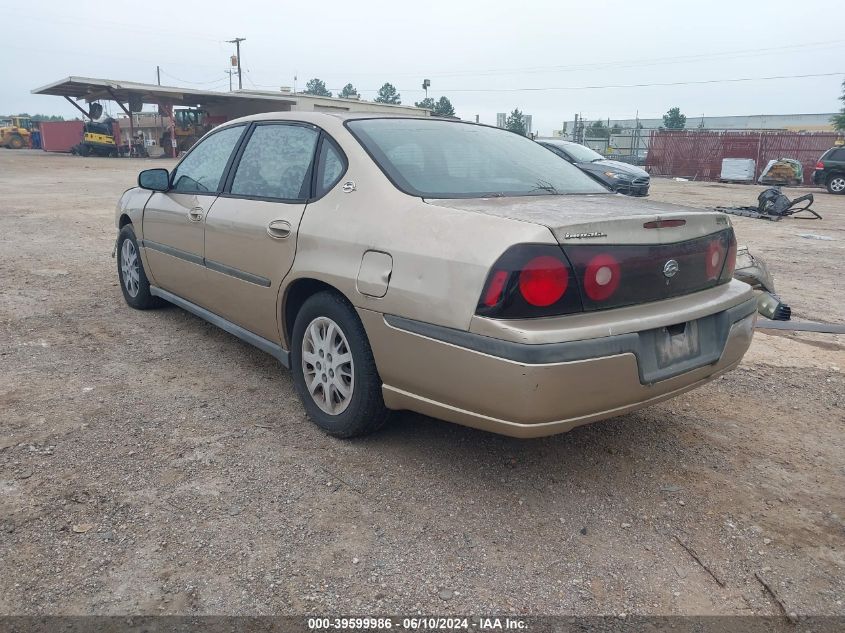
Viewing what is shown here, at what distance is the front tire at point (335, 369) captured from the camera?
293cm

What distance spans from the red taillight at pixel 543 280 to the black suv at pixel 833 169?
2173 centimetres

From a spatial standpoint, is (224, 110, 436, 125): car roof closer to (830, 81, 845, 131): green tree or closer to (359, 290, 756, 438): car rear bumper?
(359, 290, 756, 438): car rear bumper

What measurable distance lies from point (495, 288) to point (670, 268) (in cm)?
81

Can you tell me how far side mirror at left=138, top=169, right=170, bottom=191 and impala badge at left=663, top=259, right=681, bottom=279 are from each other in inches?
134

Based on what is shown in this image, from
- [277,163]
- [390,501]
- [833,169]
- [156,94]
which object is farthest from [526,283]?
[156,94]

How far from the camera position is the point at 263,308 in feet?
11.6

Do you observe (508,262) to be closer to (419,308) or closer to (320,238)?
(419,308)

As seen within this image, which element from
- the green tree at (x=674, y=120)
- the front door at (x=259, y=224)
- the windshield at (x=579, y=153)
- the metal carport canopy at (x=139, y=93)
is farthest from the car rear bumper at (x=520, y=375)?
the green tree at (x=674, y=120)

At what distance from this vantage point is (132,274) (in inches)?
210

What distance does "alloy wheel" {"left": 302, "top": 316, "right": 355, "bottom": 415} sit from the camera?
306 centimetres

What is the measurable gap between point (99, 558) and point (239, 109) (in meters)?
39.0

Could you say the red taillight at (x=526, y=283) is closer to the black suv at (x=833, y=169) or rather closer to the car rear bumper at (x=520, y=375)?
the car rear bumper at (x=520, y=375)

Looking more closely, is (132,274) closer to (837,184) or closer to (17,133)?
(837,184)

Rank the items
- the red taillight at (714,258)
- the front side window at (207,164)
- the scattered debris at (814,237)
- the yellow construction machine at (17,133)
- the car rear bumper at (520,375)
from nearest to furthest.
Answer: the car rear bumper at (520,375), the red taillight at (714,258), the front side window at (207,164), the scattered debris at (814,237), the yellow construction machine at (17,133)
